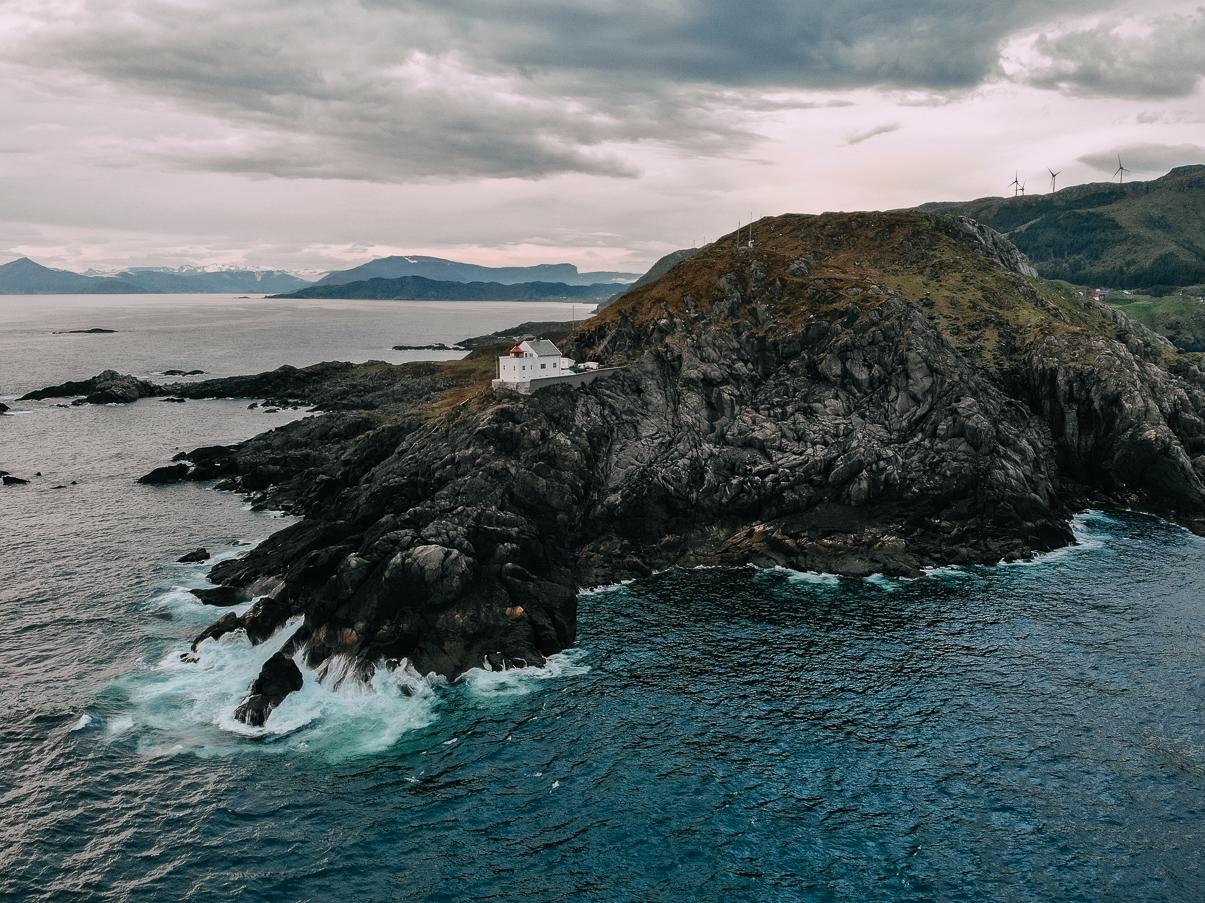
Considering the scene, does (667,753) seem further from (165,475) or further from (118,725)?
(165,475)

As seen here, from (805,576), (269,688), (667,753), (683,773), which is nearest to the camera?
(683,773)

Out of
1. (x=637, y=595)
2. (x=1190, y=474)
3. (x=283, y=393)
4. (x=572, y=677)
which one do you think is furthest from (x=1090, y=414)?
(x=283, y=393)

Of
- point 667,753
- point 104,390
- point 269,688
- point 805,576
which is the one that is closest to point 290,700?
point 269,688

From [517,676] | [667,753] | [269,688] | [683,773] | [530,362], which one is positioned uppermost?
[530,362]

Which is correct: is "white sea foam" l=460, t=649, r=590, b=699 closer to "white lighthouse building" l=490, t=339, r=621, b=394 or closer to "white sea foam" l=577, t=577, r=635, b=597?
"white sea foam" l=577, t=577, r=635, b=597

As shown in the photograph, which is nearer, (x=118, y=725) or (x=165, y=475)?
(x=118, y=725)

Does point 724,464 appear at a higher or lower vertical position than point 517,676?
higher

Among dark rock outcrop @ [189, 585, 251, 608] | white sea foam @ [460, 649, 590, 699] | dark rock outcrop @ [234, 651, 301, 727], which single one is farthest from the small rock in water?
white sea foam @ [460, 649, 590, 699]
